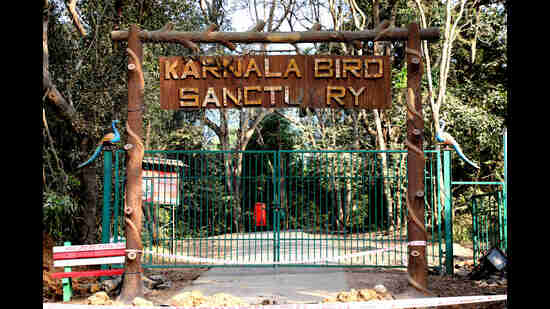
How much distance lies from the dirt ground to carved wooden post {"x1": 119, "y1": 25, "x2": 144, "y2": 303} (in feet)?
1.25

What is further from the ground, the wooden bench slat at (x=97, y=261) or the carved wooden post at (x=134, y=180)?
the carved wooden post at (x=134, y=180)

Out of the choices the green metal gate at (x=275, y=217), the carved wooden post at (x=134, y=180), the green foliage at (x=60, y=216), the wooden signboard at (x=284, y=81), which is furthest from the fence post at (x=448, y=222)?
the green foliage at (x=60, y=216)

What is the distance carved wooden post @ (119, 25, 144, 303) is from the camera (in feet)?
22.0

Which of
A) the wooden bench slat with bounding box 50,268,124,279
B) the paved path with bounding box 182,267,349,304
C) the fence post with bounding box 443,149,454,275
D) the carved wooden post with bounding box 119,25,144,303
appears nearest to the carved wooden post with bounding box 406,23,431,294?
the paved path with bounding box 182,267,349,304

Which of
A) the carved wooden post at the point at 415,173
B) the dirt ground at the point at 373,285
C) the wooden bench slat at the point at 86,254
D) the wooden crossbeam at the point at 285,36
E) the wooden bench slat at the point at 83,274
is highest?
the wooden crossbeam at the point at 285,36

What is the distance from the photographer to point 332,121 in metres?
20.7

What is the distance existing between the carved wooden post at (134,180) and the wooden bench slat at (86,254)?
409 mm

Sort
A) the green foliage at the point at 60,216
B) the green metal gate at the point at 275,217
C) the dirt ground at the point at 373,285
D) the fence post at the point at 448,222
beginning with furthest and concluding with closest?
the green foliage at the point at 60,216, the green metal gate at the point at 275,217, the fence post at the point at 448,222, the dirt ground at the point at 373,285

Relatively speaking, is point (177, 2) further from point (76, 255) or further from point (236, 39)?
point (76, 255)

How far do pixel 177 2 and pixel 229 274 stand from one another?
30.0ft

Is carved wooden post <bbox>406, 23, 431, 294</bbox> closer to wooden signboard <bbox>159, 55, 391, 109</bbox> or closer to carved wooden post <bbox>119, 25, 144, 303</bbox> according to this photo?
wooden signboard <bbox>159, 55, 391, 109</bbox>

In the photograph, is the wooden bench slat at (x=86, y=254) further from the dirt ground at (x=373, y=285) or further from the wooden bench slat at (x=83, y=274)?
the dirt ground at (x=373, y=285)

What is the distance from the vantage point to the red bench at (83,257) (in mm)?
6836

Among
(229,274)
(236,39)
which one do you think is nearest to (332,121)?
(229,274)
